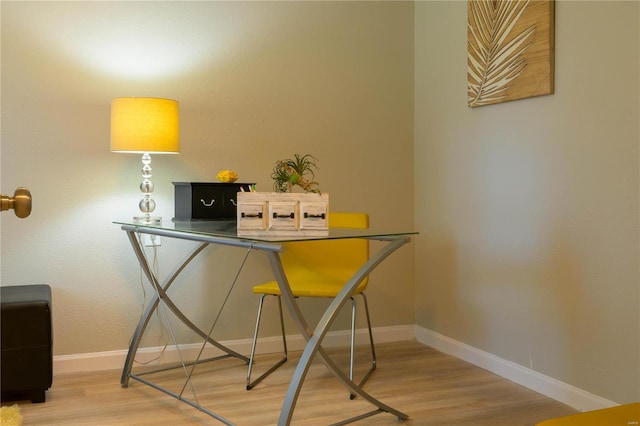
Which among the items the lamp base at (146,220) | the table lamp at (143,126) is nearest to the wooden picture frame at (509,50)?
the table lamp at (143,126)

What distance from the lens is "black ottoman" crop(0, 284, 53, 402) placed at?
3.08 m

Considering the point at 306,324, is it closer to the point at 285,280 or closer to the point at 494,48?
the point at 285,280

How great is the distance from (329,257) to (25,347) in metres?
1.55

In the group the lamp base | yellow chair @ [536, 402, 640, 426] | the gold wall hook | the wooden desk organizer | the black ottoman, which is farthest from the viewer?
the lamp base

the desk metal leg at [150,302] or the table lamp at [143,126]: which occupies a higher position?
the table lamp at [143,126]

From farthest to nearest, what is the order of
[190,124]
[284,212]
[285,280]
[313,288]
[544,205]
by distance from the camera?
[190,124], [313,288], [544,205], [284,212], [285,280]

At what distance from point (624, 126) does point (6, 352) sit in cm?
285

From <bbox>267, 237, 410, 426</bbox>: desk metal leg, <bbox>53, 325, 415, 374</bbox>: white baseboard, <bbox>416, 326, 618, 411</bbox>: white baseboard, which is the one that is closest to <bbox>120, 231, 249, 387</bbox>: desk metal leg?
<bbox>53, 325, 415, 374</bbox>: white baseboard

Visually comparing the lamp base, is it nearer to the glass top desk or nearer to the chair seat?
the glass top desk

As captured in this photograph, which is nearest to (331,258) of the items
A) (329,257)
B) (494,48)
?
(329,257)

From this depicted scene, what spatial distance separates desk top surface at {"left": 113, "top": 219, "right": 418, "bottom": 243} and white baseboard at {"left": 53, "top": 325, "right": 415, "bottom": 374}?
83 cm

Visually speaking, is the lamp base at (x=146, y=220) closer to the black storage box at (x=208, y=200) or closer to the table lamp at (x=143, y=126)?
the table lamp at (x=143, y=126)

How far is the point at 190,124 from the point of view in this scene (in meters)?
3.86

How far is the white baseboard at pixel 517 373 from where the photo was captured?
9.80 ft
